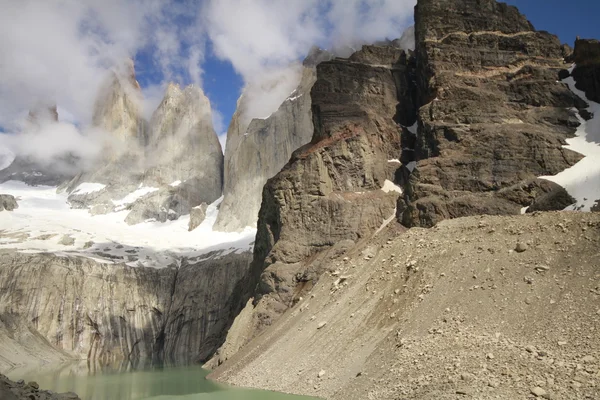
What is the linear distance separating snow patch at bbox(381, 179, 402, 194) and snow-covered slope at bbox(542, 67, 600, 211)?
11.2 meters

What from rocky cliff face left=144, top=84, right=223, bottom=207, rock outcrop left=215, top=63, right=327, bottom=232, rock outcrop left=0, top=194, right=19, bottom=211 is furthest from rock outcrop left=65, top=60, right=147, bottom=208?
rock outcrop left=215, top=63, right=327, bottom=232

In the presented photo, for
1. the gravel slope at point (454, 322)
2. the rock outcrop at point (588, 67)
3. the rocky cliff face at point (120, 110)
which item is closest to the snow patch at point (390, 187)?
the gravel slope at point (454, 322)

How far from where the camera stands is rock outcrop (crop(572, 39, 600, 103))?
43781 mm

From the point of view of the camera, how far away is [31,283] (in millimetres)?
71062

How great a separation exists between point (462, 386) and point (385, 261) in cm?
1477

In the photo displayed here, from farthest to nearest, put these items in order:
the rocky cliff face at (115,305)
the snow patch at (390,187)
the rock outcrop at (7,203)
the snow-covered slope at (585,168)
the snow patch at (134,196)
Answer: the snow patch at (134,196)
the rock outcrop at (7,203)
the rocky cliff face at (115,305)
the snow patch at (390,187)
the snow-covered slope at (585,168)

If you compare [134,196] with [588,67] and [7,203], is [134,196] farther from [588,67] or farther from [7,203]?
[588,67]

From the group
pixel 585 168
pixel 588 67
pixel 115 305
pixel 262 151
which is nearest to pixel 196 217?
pixel 262 151

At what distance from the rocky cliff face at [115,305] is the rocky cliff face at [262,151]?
20907mm

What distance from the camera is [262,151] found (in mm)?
99938

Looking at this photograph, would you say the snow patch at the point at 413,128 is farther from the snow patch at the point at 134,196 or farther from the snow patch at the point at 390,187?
the snow patch at the point at 134,196

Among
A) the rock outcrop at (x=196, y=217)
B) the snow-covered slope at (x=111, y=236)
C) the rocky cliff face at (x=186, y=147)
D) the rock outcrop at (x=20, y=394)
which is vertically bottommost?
the rock outcrop at (x=20, y=394)

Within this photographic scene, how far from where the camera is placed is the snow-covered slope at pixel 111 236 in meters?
83.2

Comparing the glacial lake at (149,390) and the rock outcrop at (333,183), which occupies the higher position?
the rock outcrop at (333,183)
